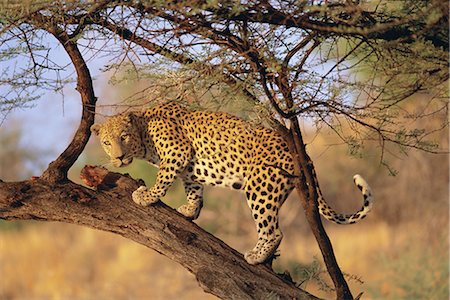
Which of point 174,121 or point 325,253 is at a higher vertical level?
point 174,121

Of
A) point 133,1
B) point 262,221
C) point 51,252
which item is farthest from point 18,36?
point 51,252

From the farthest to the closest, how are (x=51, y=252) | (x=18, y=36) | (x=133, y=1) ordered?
(x=51, y=252)
(x=18, y=36)
(x=133, y=1)

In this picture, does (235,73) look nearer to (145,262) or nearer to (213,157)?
(213,157)

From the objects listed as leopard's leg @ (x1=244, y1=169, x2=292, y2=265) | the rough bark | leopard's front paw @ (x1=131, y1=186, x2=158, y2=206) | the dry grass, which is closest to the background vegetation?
the dry grass

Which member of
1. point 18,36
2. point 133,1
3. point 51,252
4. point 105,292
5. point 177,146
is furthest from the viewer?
point 51,252

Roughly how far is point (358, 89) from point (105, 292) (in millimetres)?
11810

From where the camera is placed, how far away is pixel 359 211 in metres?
6.96

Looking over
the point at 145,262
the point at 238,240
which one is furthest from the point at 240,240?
the point at 145,262

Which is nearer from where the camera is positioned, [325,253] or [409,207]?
[325,253]

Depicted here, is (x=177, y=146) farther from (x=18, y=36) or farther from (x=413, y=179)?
(x=413, y=179)

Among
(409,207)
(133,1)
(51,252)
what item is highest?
(409,207)

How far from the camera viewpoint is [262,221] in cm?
679

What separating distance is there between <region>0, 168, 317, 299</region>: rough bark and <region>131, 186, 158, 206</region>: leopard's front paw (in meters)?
0.04

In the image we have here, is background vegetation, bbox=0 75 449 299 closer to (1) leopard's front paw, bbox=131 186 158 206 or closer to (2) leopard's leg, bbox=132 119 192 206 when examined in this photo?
(2) leopard's leg, bbox=132 119 192 206
